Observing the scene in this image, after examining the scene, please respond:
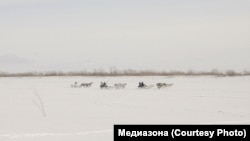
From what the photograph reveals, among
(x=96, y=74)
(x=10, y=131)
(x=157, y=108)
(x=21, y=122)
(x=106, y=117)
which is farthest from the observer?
(x=96, y=74)

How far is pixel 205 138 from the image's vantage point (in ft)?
21.3

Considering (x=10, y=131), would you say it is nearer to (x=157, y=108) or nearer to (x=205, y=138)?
(x=205, y=138)

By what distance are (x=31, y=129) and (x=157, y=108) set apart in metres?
4.79

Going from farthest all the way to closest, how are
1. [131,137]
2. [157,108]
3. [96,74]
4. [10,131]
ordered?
[96,74] < [157,108] < [10,131] < [131,137]

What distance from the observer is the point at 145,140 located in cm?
638

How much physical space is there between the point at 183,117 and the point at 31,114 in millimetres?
3714

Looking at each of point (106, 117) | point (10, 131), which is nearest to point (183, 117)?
point (106, 117)

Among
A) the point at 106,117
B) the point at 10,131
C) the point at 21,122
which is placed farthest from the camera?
the point at 106,117

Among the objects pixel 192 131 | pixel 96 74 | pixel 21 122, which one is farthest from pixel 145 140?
pixel 96 74

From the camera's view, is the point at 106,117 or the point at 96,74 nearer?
the point at 106,117

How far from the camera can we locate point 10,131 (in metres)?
7.65

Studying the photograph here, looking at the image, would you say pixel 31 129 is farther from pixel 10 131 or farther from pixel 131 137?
pixel 131 137

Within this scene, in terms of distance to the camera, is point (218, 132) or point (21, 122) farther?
point (21, 122)

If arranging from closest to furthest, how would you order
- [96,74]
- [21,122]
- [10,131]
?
[10,131]
[21,122]
[96,74]
